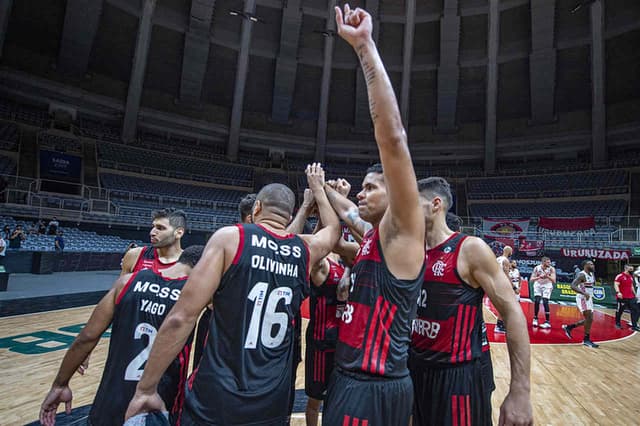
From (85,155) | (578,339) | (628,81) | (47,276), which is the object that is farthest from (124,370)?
(628,81)

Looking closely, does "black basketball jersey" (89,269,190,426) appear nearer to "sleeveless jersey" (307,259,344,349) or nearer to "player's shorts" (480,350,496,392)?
"sleeveless jersey" (307,259,344,349)

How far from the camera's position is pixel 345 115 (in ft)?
94.2

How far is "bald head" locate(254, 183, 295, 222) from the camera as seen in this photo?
6.82 ft

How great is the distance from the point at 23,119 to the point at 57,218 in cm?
841

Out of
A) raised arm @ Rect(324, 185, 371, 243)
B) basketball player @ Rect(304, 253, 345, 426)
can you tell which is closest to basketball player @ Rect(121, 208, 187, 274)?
basketball player @ Rect(304, 253, 345, 426)

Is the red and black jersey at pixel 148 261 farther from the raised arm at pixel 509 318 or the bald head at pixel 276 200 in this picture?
the raised arm at pixel 509 318

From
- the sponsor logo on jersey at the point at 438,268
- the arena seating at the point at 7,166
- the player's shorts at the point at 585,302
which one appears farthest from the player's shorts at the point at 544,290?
the arena seating at the point at 7,166

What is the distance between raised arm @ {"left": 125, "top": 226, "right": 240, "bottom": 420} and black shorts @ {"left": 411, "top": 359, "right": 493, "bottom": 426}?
1.44m

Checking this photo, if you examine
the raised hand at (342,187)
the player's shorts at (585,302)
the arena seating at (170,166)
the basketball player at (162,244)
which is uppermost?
the arena seating at (170,166)

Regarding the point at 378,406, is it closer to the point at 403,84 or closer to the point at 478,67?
the point at 403,84

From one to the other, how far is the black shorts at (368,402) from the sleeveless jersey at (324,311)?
57.0 inches

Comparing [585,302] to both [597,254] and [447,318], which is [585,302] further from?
[597,254]

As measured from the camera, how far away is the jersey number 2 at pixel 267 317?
1.82m

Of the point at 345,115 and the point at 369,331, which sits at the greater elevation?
the point at 345,115
